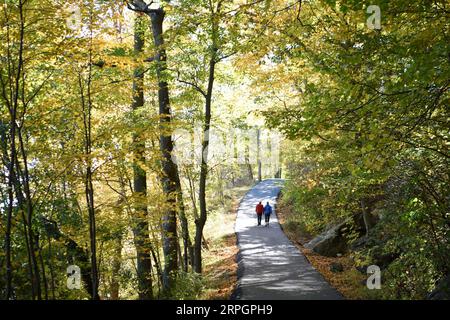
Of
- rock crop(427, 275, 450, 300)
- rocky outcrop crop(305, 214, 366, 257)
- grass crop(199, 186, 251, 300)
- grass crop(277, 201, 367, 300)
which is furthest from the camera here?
rocky outcrop crop(305, 214, 366, 257)

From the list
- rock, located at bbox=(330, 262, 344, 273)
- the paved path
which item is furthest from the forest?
the paved path

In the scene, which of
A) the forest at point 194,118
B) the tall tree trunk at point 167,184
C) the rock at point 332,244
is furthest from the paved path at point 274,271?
the tall tree trunk at point 167,184

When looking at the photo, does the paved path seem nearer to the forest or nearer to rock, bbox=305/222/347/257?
the forest

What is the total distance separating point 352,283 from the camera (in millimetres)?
10609

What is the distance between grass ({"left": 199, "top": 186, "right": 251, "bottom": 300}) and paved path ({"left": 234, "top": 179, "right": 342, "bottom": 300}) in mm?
428

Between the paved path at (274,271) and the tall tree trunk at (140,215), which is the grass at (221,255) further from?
the tall tree trunk at (140,215)

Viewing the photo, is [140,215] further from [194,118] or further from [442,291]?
[442,291]

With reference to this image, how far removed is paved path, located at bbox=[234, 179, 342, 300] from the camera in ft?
30.3

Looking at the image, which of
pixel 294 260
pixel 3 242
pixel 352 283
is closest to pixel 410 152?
pixel 352 283

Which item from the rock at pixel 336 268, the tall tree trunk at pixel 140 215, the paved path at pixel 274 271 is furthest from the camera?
the rock at pixel 336 268

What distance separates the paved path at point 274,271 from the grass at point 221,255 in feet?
1.40

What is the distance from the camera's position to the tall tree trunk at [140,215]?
9.78m

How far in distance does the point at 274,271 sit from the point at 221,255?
19.6 ft
